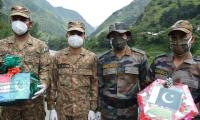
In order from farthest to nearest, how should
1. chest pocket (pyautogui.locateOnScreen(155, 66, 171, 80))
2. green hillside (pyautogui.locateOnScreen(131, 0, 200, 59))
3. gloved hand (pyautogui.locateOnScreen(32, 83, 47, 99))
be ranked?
1. green hillside (pyautogui.locateOnScreen(131, 0, 200, 59))
2. gloved hand (pyautogui.locateOnScreen(32, 83, 47, 99))
3. chest pocket (pyautogui.locateOnScreen(155, 66, 171, 80))

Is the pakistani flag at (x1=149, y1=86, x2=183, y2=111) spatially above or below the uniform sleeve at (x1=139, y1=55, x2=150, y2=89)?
below

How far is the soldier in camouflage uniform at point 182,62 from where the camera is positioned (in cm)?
535

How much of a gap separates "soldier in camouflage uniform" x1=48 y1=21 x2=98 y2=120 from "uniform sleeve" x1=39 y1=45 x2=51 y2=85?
0.16 m

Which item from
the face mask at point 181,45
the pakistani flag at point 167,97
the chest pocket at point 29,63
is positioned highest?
the face mask at point 181,45

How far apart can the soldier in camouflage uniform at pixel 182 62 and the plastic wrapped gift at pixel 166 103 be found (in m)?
0.24

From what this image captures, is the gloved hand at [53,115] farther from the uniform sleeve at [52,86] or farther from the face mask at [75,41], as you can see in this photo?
the face mask at [75,41]

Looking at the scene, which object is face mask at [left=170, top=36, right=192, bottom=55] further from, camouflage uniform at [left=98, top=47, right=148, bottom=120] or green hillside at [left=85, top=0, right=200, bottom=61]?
green hillside at [left=85, top=0, right=200, bottom=61]

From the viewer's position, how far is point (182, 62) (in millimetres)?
5449

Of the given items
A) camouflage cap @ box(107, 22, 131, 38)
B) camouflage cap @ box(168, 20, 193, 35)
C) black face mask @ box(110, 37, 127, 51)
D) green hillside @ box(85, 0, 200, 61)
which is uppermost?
green hillside @ box(85, 0, 200, 61)

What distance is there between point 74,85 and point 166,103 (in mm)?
1700

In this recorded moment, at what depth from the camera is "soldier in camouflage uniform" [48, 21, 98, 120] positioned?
639cm

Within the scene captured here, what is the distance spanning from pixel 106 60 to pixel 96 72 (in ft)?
0.77

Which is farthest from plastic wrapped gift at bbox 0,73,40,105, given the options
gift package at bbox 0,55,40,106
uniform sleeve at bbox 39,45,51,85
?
uniform sleeve at bbox 39,45,51,85

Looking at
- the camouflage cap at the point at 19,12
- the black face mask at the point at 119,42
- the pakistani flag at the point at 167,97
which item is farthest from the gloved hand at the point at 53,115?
the pakistani flag at the point at 167,97
